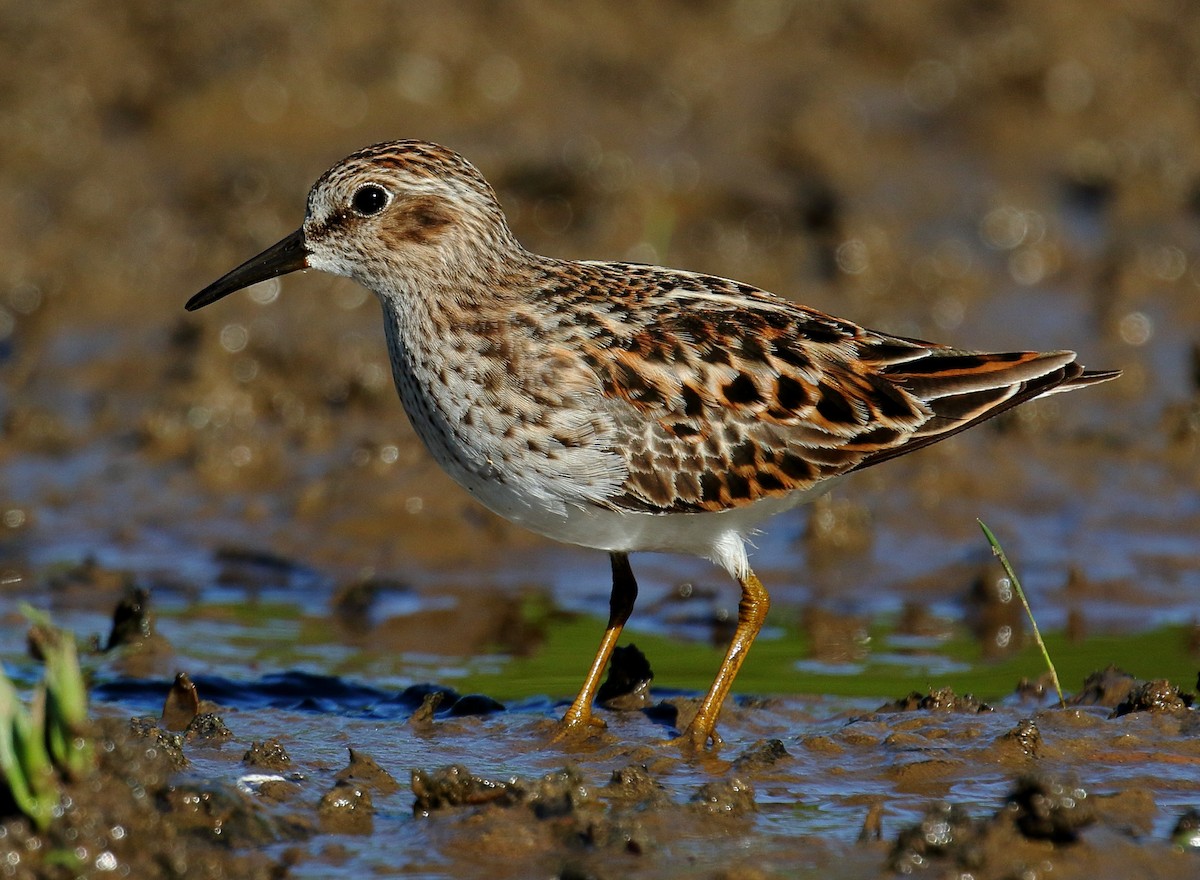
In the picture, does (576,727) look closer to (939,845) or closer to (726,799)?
(726,799)

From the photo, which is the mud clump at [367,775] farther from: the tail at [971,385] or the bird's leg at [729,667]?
the tail at [971,385]

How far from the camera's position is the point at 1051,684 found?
8.44 metres

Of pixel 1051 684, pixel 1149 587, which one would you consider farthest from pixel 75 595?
pixel 1149 587

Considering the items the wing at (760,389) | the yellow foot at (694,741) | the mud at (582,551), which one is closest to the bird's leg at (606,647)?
the mud at (582,551)

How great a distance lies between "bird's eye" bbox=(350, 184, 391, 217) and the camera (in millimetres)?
7992

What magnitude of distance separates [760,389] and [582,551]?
3.31m

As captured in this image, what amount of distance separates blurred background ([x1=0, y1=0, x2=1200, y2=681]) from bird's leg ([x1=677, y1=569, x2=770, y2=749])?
1481 mm

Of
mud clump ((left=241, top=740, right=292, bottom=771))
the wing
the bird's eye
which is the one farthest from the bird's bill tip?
mud clump ((left=241, top=740, right=292, bottom=771))

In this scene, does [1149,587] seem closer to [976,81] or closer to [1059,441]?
[1059,441]

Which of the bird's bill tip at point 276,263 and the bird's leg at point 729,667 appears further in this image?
the bird's bill tip at point 276,263

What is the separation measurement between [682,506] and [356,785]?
1887 mm

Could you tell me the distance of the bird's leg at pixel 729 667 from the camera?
7.64 metres

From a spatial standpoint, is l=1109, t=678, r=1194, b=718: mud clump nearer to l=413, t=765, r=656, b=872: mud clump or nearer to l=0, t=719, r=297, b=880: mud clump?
l=413, t=765, r=656, b=872: mud clump

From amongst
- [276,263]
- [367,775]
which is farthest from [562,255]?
[367,775]
